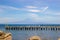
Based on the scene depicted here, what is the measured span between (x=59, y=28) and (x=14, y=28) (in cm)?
1489

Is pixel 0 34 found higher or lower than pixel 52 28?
higher

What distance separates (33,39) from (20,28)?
5394 cm

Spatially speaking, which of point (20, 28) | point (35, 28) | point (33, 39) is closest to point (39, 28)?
point (35, 28)

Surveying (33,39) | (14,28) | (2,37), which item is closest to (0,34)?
(2,37)

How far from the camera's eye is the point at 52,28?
5688 cm

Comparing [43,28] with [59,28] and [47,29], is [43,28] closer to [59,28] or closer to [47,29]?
[47,29]

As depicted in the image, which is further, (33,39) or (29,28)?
(29,28)

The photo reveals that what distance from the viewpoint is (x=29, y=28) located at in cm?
5731

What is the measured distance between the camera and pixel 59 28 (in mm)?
56688

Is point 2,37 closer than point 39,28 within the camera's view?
Yes

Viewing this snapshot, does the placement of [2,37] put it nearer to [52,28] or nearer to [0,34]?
[0,34]

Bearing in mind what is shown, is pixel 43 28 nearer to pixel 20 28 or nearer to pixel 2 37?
pixel 20 28

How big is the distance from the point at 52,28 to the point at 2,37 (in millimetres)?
52916

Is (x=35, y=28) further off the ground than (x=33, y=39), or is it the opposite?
(x=33, y=39)
